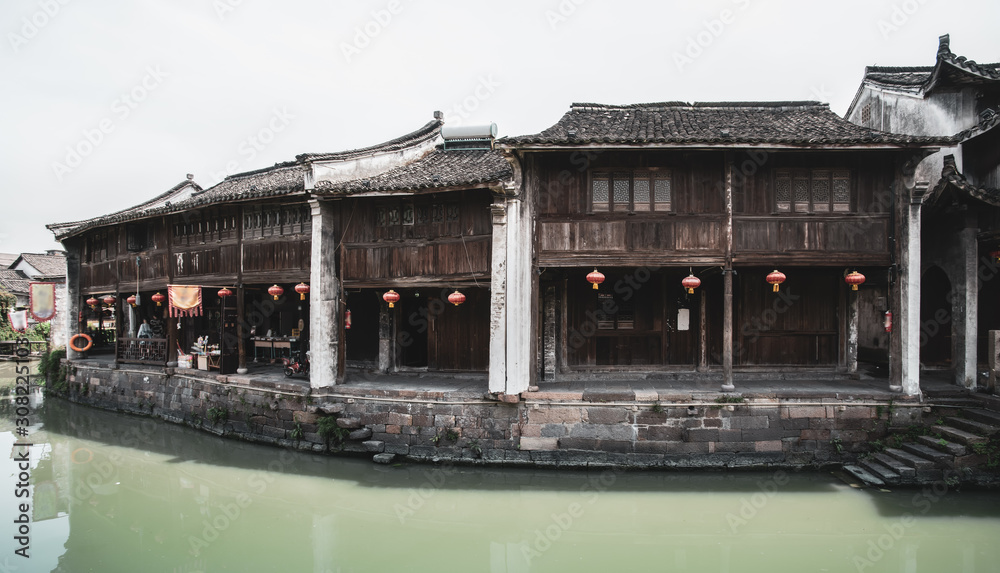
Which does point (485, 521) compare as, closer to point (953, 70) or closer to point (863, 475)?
point (863, 475)

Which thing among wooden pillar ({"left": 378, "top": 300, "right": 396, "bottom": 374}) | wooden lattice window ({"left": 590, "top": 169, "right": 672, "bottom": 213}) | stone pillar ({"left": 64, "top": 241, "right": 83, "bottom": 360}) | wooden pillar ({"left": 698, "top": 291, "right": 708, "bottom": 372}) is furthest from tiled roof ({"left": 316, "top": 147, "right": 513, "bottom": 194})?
stone pillar ({"left": 64, "top": 241, "right": 83, "bottom": 360})

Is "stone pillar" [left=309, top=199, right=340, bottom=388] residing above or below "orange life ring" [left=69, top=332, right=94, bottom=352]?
above

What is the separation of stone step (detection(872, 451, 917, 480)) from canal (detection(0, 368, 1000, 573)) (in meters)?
0.30

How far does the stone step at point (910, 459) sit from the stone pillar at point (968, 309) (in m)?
2.63

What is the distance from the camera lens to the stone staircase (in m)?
8.47

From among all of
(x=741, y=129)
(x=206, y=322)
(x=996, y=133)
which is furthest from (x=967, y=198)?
(x=206, y=322)

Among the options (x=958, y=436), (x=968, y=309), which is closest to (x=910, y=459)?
(x=958, y=436)

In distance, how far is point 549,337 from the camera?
12164 millimetres

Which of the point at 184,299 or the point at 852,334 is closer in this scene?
the point at 852,334

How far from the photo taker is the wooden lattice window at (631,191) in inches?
410

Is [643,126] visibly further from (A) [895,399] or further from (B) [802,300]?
(A) [895,399]

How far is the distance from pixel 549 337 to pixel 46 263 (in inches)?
1465

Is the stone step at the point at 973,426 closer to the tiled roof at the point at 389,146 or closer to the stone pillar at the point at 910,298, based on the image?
the stone pillar at the point at 910,298

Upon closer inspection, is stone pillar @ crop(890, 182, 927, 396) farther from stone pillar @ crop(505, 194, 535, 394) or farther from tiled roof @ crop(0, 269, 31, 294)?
tiled roof @ crop(0, 269, 31, 294)
